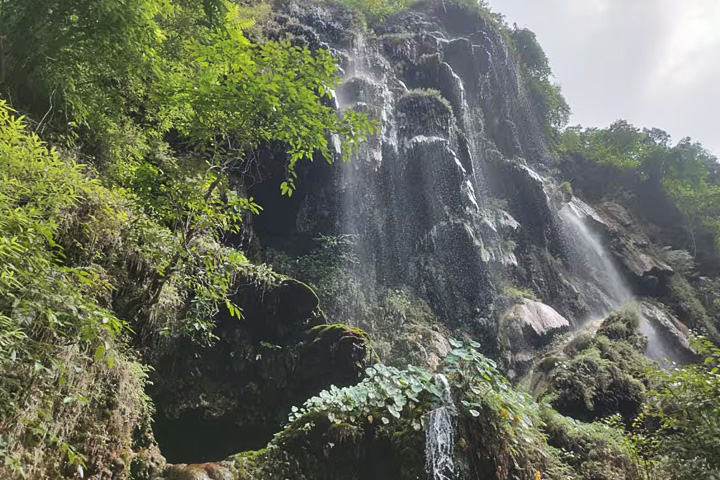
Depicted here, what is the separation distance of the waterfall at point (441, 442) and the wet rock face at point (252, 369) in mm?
3211

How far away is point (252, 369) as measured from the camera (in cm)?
779

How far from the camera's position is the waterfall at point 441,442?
3.84 metres

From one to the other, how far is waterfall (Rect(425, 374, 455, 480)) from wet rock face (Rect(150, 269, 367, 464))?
3211 millimetres

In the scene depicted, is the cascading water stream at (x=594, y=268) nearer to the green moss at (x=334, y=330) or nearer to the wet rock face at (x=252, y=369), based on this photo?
the green moss at (x=334, y=330)

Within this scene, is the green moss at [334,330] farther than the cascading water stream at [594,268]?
No

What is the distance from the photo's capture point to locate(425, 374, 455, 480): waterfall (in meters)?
3.84

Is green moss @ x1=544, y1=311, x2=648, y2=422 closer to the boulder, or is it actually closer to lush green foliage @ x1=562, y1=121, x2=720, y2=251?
the boulder

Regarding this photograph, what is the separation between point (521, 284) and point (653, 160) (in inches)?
646

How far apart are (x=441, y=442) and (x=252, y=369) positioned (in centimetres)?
476

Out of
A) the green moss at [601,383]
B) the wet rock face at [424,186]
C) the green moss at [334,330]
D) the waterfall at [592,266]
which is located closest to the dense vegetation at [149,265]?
the green moss at [601,383]

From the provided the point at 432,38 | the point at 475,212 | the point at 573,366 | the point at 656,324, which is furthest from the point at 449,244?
the point at 432,38

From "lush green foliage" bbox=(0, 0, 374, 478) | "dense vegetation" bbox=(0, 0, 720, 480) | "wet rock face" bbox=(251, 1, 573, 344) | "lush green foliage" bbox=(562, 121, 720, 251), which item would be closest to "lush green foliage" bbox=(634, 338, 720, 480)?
"dense vegetation" bbox=(0, 0, 720, 480)

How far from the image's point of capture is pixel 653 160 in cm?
2552

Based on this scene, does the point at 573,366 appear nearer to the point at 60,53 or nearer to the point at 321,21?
the point at 60,53
